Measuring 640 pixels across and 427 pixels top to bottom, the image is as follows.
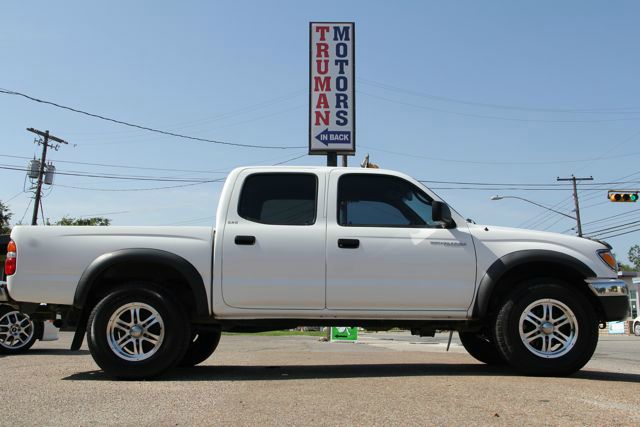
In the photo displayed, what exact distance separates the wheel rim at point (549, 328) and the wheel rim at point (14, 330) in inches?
296

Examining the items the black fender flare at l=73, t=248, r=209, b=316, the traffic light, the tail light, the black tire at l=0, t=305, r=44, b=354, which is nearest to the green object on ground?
the traffic light

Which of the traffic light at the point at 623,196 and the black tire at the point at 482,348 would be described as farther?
the traffic light at the point at 623,196

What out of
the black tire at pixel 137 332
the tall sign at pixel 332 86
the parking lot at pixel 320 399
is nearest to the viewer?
the parking lot at pixel 320 399

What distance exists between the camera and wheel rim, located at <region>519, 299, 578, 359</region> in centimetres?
574

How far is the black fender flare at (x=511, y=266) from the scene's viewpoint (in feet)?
19.1

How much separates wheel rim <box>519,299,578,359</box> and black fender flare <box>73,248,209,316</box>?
9.64 ft

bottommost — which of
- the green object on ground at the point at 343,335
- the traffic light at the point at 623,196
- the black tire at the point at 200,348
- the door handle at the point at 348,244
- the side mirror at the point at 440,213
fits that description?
the green object on ground at the point at 343,335

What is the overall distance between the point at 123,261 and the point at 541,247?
3.88 meters

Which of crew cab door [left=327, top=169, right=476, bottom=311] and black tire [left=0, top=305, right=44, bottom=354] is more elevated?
crew cab door [left=327, top=169, right=476, bottom=311]

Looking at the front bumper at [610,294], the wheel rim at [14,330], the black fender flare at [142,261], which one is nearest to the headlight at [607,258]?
the front bumper at [610,294]

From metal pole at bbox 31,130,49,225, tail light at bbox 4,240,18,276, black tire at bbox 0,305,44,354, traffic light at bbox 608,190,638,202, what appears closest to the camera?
tail light at bbox 4,240,18,276

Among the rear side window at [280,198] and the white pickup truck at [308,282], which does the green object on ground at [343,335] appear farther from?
the white pickup truck at [308,282]

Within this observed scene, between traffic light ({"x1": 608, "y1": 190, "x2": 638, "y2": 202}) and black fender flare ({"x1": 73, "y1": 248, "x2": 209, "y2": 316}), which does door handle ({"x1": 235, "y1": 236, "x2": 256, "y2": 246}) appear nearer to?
black fender flare ({"x1": 73, "y1": 248, "x2": 209, "y2": 316})

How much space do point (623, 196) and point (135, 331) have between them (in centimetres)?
2746
